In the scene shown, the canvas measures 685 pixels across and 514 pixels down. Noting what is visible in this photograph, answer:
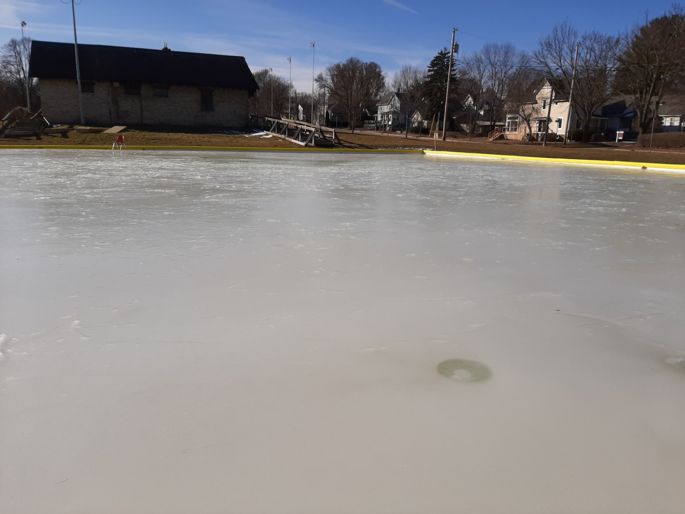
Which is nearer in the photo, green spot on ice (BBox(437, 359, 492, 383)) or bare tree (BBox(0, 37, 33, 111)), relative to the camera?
green spot on ice (BBox(437, 359, 492, 383))

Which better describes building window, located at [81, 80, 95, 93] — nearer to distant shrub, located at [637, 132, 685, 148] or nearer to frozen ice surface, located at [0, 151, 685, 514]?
frozen ice surface, located at [0, 151, 685, 514]

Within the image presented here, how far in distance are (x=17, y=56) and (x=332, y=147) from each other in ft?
211

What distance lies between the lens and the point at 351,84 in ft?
224

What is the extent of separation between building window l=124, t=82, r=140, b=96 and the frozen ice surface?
32331mm

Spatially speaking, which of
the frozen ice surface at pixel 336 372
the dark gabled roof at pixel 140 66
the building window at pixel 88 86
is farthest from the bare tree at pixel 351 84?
the frozen ice surface at pixel 336 372

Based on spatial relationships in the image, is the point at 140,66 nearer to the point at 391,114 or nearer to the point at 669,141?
the point at 669,141

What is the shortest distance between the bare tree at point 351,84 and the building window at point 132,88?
32386 millimetres

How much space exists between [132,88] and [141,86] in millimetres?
598

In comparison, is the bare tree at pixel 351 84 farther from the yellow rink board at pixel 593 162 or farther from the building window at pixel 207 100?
the yellow rink board at pixel 593 162

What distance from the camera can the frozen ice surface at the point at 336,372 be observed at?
1.77 m

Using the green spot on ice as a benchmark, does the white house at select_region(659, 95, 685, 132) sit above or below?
above

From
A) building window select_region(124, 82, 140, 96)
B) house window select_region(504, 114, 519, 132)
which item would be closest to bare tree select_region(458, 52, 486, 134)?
house window select_region(504, 114, 519, 132)

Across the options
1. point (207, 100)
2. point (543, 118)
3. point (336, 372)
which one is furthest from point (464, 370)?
point (543, 118)

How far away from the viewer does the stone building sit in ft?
108
